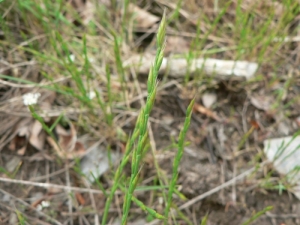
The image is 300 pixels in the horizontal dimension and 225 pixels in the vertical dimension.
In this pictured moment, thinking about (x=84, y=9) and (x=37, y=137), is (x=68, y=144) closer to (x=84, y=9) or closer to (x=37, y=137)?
(x=37, y=137)

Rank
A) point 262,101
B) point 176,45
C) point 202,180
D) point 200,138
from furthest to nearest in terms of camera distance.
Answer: point 176,45 → point 262,101 → point 200,138 → point 202,180

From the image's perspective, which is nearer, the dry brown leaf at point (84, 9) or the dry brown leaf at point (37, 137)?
the dry brown leaf at point (37, 137)

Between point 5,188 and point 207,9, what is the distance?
1442 millimetres

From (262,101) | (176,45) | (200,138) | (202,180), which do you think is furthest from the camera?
(176,45)

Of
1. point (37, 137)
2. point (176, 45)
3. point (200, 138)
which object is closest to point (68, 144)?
point (37, 137)

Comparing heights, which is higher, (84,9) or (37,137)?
(84,9)

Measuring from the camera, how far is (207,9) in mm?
2004

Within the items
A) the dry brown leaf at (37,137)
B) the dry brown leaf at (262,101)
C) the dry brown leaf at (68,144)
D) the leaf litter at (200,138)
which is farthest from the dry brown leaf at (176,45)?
A: the dry brown leaf at (37,137)

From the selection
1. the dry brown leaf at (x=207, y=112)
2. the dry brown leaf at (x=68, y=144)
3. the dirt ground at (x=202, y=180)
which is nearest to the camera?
the dirt ground at (x=202, y=180)

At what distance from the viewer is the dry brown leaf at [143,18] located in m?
2.00

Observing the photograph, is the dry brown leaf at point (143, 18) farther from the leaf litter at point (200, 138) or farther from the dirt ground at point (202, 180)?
the dirt ground at point (202, 180)

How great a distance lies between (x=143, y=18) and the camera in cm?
201

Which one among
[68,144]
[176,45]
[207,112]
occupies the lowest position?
[68,144]

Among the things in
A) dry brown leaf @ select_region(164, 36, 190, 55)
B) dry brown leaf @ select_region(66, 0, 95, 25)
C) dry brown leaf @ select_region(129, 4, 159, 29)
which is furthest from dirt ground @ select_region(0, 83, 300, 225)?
dry brown leaf @ select_region(66, 0, 95, 25)
